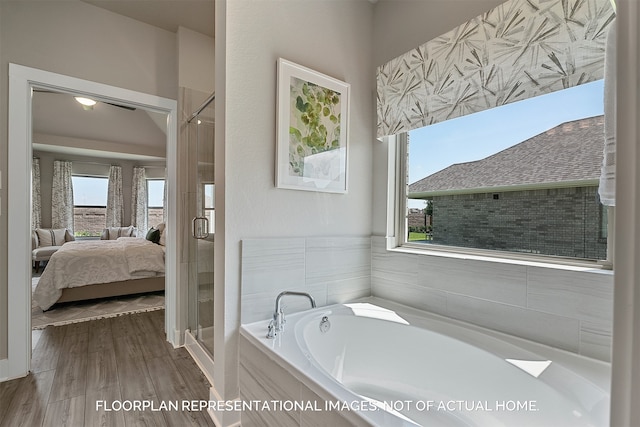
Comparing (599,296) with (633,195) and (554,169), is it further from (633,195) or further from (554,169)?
(633,195)

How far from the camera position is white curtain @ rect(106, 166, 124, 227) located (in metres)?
6.66

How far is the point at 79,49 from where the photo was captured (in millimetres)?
2188

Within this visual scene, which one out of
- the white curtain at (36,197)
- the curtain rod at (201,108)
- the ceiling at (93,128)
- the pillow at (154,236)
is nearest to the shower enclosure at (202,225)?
the curtain rod at (201,108)

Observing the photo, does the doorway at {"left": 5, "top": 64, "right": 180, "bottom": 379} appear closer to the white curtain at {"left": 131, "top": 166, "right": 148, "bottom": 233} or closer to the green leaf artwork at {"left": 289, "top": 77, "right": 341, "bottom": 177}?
the green leaf artwork at {"left": 289, "top": 77, "right": 341, "bottom": 177}

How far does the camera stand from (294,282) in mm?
1751

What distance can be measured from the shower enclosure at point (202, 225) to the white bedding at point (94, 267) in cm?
162

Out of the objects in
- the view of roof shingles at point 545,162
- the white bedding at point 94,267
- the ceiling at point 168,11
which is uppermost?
the ceiling at point 168,11

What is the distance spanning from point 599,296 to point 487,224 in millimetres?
579

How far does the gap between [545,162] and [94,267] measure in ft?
14.3

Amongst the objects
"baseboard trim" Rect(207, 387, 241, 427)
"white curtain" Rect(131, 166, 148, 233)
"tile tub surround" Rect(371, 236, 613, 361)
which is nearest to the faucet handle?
"baseboard trim" Rect(207, 387, 241, 427)

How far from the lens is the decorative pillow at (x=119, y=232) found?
6285 mm

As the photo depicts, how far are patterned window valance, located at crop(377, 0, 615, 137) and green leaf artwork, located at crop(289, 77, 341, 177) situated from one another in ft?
1.32

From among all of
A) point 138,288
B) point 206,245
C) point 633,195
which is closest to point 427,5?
point 633,195

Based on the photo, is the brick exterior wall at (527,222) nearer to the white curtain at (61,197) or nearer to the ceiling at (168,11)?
the ceiling at (168,11)
